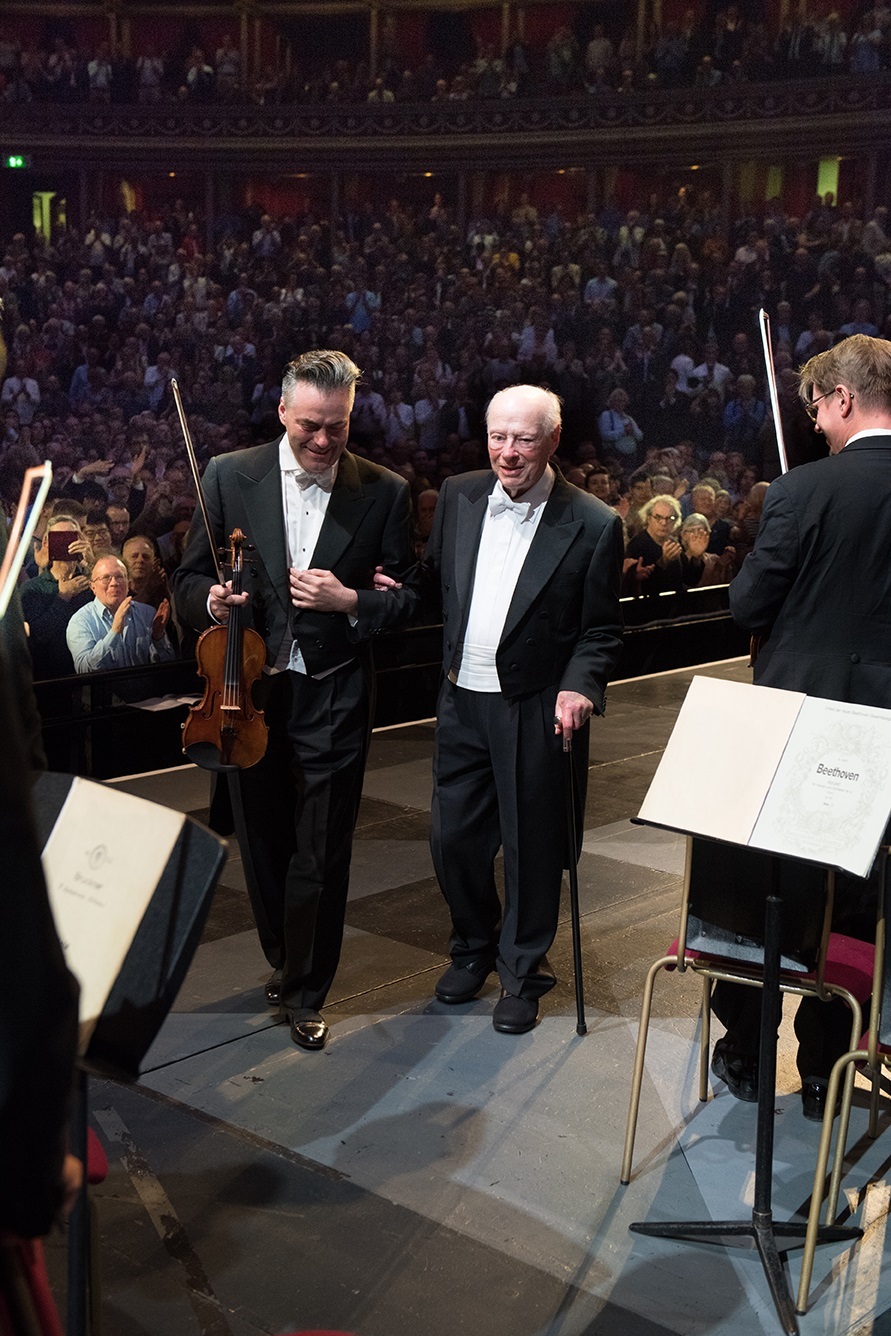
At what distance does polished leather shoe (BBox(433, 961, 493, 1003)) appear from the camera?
3824mm

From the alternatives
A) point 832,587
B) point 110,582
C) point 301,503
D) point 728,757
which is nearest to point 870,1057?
point 728,757

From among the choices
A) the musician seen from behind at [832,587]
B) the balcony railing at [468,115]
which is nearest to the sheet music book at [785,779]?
the musician seen from behind at [832,587]

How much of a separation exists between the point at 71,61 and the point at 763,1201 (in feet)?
24.0

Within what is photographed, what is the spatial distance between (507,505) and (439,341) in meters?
6.71

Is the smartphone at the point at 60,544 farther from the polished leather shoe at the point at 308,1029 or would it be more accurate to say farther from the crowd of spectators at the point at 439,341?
the polished leather shoe at the point at 308,1029

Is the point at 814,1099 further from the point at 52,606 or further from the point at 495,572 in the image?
the point at 52,606

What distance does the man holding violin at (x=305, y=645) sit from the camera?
353cm

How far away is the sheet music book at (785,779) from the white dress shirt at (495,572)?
102 centimetres

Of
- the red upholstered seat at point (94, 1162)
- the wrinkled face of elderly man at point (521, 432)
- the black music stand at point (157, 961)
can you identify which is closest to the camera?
the black music stand at point (157, 961)

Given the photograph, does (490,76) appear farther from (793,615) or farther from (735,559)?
(793,615)

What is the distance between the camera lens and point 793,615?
3396 mm

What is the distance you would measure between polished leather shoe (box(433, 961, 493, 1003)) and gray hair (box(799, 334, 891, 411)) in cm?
185

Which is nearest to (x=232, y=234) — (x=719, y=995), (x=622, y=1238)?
(x=719, y=995)

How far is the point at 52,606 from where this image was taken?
683 centimetres
